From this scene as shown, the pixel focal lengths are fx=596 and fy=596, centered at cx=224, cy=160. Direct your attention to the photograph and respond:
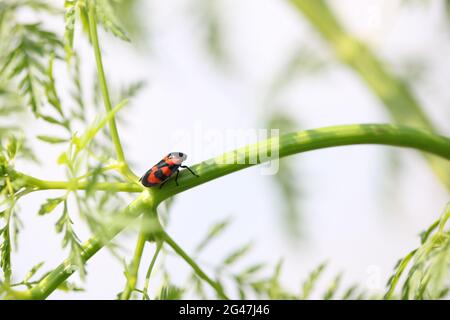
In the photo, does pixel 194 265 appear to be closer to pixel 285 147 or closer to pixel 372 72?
pixel 285 147

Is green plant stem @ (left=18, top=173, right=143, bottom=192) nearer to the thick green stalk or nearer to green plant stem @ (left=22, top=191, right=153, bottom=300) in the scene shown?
green plant stem @ (left=22, top=191, right=153, bottom=300)

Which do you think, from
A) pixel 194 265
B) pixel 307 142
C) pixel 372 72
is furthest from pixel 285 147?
pixel 372 72

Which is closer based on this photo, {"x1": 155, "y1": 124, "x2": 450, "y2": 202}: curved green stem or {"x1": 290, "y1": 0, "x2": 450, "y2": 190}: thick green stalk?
{"x1": 155, "y1": 124, "x2": 450, "y2": 202}: curved green stem

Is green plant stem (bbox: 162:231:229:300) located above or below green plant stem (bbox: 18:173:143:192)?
below

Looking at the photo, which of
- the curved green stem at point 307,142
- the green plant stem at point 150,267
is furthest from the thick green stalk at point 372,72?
the green plant stem at point 150,267

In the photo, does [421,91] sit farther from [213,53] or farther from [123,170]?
[123,170]

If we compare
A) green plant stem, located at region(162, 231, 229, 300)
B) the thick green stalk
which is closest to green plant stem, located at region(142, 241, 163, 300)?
green plant stem, located at region(162, 231, 229, 300)

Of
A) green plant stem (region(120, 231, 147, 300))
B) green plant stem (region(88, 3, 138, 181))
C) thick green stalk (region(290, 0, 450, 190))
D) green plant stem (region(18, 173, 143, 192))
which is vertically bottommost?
green plant stem (region(120, 231, 147, 300))
